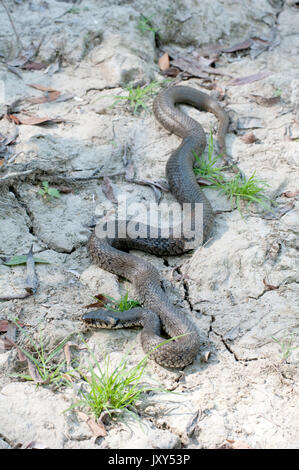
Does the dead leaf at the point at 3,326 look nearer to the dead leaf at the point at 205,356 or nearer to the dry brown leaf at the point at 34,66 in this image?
the dead leaf at the point at 205,356

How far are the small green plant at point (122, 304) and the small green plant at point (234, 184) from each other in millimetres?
1588

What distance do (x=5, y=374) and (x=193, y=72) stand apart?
201 inches

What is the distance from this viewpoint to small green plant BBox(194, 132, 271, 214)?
5340 mm

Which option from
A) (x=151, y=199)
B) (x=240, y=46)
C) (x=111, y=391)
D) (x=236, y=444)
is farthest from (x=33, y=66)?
(x=236, y=444)

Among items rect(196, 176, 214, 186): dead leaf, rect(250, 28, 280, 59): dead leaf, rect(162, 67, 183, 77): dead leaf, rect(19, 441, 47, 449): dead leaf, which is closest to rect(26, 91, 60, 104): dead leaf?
rect(162, 67, 183, 77): dead leaf

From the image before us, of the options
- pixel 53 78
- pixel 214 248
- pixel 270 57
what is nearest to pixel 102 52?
pixel 53 78

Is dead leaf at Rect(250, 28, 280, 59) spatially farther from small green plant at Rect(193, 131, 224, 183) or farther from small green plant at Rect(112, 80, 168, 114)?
small green plant at Rect(193, 131, 224, 183)

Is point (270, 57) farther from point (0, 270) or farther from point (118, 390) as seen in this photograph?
point (118, 390)

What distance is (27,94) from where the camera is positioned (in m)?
6.29

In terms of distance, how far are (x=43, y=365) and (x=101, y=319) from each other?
0.61 metres

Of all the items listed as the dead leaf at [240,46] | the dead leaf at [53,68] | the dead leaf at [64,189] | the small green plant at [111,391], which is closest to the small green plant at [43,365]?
the small green plant at [111,391]

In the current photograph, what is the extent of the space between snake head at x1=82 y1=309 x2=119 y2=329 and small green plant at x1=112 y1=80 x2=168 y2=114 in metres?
3.13

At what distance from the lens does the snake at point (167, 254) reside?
156 inches

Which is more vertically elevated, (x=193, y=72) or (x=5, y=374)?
(x=193, y=72)
